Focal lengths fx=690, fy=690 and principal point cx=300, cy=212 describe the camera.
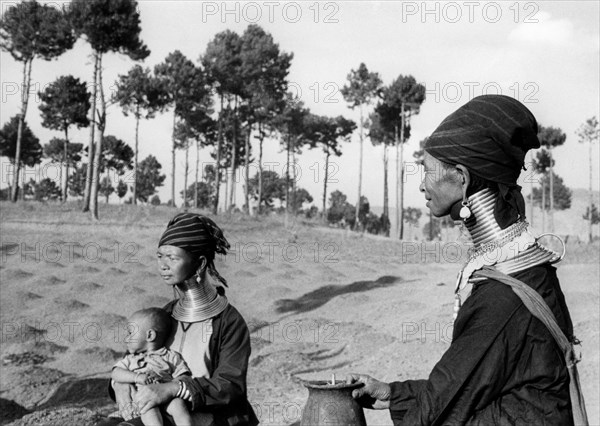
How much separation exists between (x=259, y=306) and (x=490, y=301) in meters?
16.2

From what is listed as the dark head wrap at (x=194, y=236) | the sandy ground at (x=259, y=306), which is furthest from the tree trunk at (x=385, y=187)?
the dark head wrap at (x=194, y=236)

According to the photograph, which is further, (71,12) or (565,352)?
(71,12)

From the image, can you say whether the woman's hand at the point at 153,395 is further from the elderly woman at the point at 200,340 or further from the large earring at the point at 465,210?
the large earring at the point at 465,210

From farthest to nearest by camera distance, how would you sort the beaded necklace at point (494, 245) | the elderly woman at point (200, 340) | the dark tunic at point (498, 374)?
the elderly woman at point (200, 340)
the beaded necklace at point (494, 245)
the dark tunic at point (498, 374)

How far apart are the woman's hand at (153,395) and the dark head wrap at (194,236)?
69 cm

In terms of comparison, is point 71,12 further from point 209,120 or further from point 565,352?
point 565,352

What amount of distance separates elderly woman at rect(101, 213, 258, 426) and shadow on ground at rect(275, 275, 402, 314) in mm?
13660

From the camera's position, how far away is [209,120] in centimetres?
4206

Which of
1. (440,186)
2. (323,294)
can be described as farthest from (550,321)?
(323,294)

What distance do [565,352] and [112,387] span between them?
2.38 m

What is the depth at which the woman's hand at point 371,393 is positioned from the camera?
2.29 m

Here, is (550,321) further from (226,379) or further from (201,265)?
(201,265)

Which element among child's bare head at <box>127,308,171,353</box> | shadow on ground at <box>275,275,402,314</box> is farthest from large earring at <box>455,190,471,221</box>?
shadow on ground at <box>275,275,402,314</box>

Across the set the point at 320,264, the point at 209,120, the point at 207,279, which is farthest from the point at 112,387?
the point at 209,120
